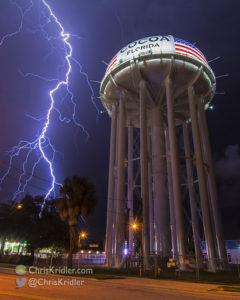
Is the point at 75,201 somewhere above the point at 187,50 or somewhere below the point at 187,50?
below

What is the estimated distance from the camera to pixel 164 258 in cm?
2442

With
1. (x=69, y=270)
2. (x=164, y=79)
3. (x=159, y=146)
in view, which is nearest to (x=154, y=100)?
(x=164, y=79)

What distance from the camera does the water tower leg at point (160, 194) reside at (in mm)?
25234

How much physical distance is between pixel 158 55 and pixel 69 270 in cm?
2218

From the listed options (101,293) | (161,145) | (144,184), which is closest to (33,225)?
(144,184)

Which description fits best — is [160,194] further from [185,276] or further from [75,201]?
[185,276]

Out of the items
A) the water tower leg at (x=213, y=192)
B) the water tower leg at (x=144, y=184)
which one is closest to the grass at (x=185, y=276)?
the water tower leg at (x=144, y=184)

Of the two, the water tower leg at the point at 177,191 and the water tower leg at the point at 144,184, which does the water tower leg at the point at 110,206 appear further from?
the water tower leg at the point at 177,191

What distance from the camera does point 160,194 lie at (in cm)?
2700

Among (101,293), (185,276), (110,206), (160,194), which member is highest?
(160,194)

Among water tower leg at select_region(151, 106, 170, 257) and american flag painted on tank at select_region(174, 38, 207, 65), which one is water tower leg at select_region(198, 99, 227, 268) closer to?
water tower leg at select_region(151, 106, 170, 257)

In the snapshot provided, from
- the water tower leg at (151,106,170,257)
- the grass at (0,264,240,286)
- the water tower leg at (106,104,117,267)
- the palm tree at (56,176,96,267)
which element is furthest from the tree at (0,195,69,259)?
the grass at (0,264,240,286)

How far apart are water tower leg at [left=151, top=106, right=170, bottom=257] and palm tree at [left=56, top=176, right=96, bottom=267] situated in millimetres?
7648

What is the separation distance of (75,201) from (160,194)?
382 inches
